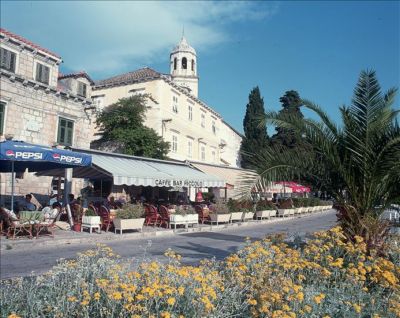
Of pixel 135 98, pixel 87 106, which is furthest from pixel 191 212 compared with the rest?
pixel 135 98

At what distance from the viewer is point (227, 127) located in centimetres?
4756

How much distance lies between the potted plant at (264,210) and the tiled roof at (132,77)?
44.6 feet

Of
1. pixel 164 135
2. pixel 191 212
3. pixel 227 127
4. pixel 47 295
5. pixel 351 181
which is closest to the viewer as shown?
pixel 47 295

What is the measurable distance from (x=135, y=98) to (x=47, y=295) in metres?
26.5

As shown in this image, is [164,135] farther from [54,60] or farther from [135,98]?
[54,60]

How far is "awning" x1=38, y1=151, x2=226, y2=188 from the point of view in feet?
48.7

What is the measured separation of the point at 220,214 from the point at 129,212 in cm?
594

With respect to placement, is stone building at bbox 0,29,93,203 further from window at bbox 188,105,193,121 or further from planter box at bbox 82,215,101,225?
window at bbox 188,105,193,121

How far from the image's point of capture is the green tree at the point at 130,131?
2761cm

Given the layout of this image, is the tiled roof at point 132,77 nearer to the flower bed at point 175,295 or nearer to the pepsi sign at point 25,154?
the pepsi sign at point 25,154

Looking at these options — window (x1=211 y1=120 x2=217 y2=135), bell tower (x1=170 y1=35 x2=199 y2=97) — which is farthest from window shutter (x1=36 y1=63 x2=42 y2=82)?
bell tower (x1=170 y1=35 x2=199 y2=97)

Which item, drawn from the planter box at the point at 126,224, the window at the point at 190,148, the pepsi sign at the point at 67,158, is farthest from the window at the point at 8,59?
the window at the point at 190,148

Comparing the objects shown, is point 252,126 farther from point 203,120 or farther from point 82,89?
point 82,89

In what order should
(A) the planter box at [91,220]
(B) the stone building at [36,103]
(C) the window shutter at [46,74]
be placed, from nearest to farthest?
(A) the planter box at [91,220]
(B) the stone building at [36,103]
(C) the window shutter at [46,74]
